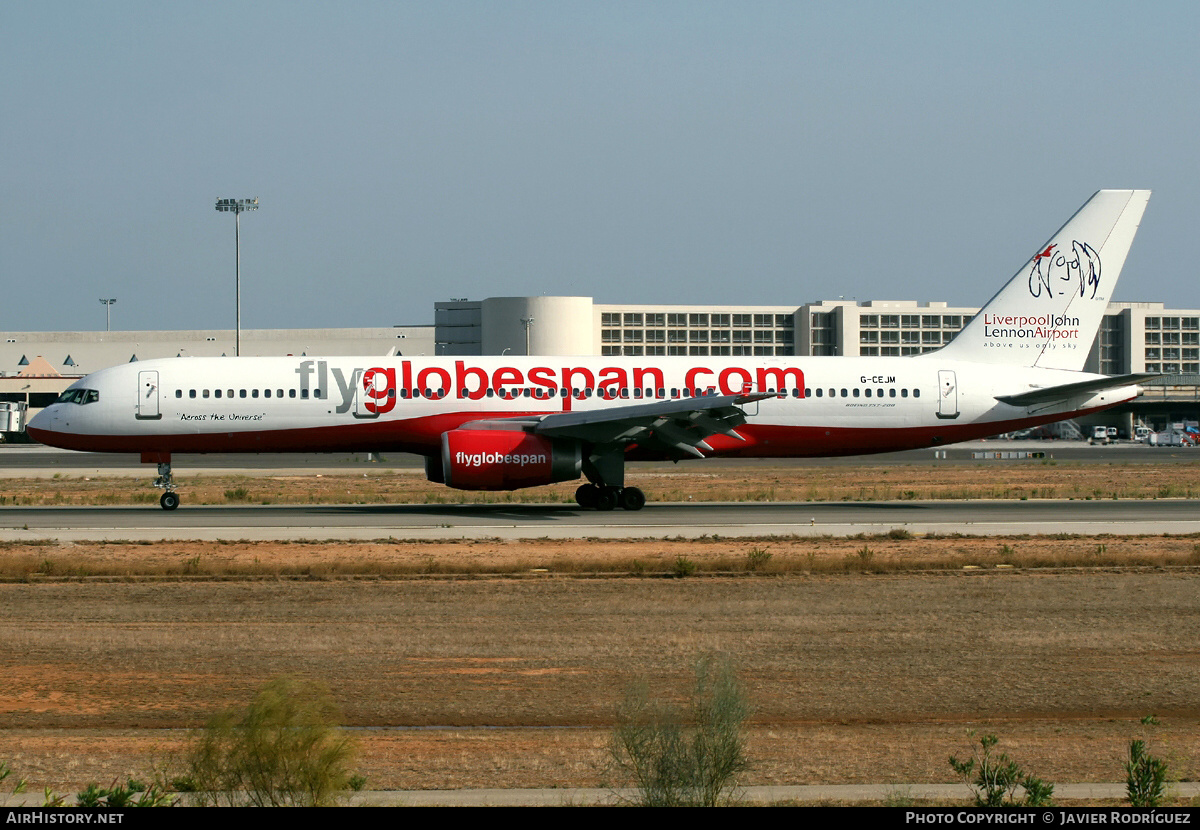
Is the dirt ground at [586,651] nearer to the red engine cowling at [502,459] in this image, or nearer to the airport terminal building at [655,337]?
the red engine cowling at [502,459]

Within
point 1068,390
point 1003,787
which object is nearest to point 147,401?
point 1068,390

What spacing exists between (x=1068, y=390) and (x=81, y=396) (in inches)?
1125

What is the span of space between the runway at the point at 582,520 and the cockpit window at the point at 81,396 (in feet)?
10.3

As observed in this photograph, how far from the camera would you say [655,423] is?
1238 inches

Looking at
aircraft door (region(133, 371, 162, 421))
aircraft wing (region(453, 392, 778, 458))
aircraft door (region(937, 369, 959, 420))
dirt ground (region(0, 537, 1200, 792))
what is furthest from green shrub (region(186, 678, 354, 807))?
aircraft door (region(937, 369, 959, 420))

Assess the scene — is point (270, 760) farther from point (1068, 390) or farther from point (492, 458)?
point (1068, 390)

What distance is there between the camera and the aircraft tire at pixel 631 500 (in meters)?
32.5

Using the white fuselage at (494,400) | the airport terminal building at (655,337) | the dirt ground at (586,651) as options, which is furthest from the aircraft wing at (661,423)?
the airport terminal building at (655,337)

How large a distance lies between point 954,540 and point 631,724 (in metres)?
18.4

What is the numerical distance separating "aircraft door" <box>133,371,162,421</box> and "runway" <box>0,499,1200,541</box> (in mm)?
2710

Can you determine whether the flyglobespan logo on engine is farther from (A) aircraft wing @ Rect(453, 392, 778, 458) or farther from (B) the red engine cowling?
(A) aircraft wing @ Rect(453, 392, 778, 458)
